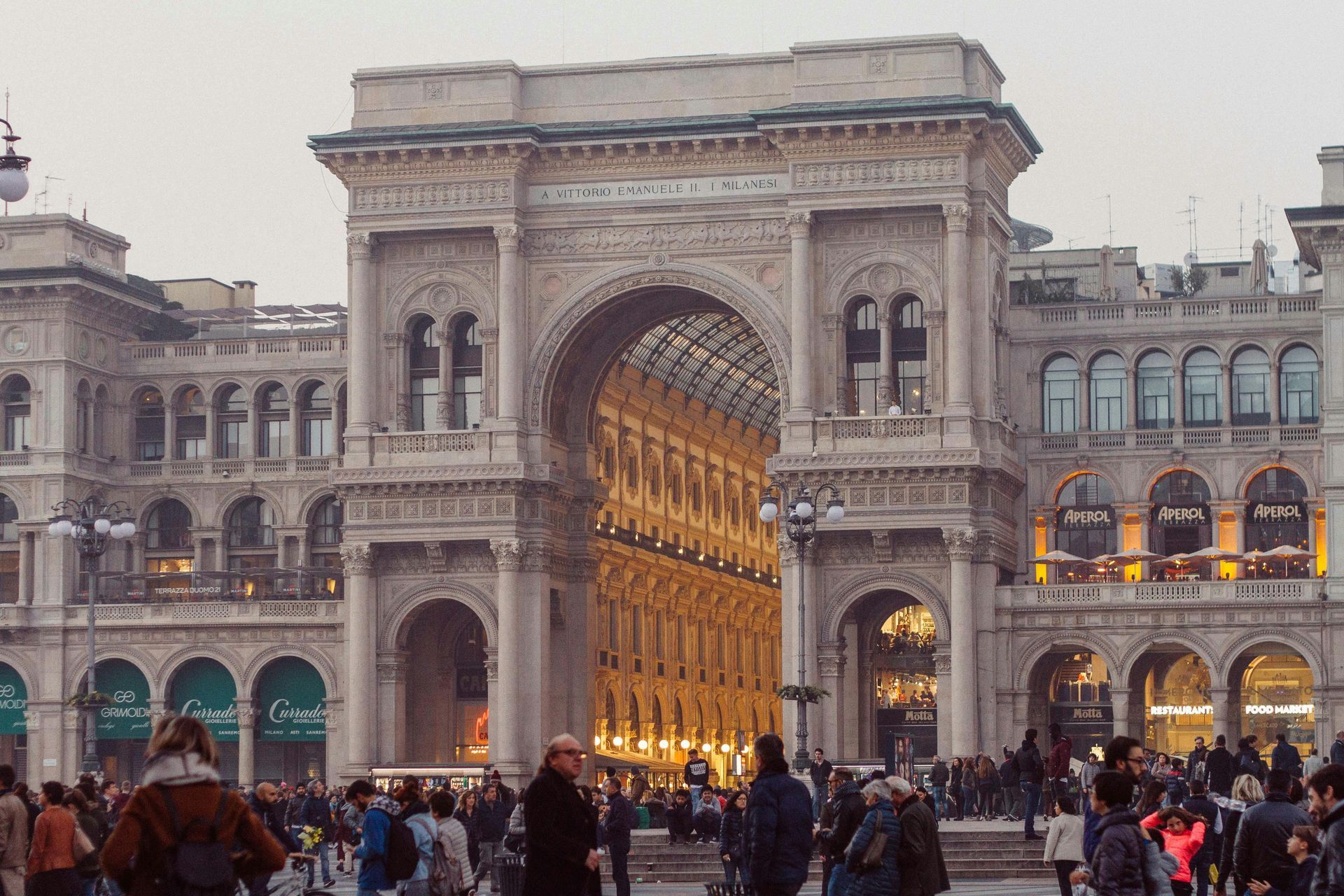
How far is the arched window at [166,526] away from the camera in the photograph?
8694 centimetres

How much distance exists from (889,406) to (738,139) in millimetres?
9214

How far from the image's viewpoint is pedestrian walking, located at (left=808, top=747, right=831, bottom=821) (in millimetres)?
56000

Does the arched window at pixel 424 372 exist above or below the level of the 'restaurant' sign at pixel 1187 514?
above

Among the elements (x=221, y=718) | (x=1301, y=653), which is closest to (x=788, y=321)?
(x=1301, y=653)

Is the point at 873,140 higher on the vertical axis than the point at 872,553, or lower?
higher

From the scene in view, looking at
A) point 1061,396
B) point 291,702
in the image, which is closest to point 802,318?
point 1061,396

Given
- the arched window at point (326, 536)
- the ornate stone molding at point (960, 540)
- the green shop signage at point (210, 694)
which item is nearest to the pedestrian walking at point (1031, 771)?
the ornate stone molding at point (960, 540)

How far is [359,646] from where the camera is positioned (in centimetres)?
7531

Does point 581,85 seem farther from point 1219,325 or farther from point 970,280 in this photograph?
point 1219,325

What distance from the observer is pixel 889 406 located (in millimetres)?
72125

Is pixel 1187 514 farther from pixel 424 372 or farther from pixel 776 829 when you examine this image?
pixel 776 829

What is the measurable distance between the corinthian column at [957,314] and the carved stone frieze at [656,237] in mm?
5159

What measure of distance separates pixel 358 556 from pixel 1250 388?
2766cm

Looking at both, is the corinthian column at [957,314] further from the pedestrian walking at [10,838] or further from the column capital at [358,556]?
the pedestrian walking at [10,838]
